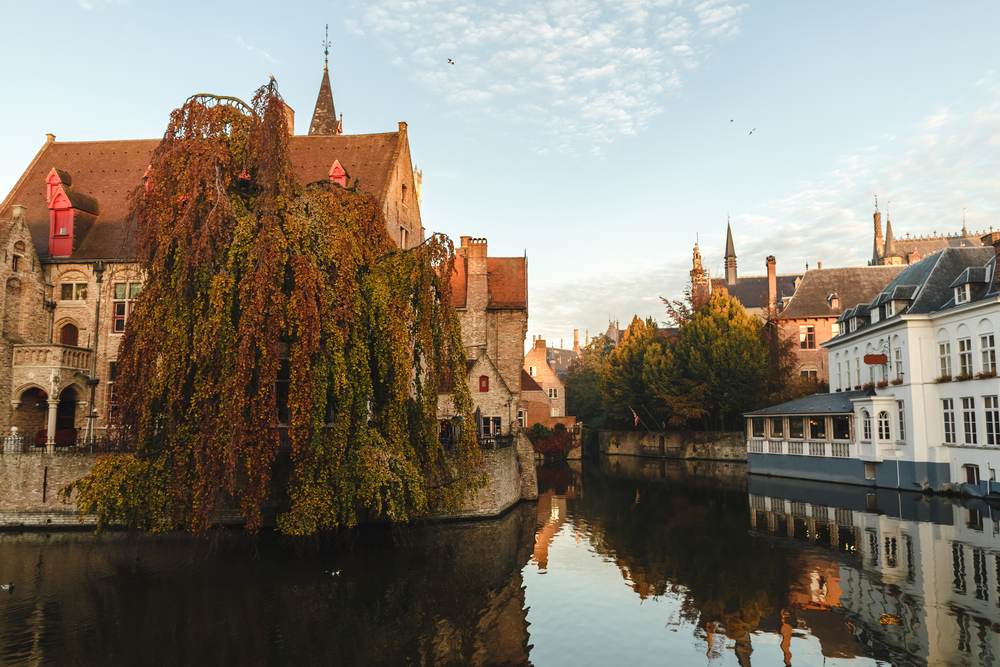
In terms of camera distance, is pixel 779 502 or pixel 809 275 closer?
pixel 779 502

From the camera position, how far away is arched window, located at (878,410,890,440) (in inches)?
1146

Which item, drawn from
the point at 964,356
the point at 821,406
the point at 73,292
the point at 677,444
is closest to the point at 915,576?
the point at 964,356

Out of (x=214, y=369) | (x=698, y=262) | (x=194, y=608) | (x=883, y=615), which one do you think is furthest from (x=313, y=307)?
(x=698, y=262)

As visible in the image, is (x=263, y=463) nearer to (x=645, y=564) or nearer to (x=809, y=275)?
(x=645, y=564)

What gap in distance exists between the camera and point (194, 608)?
12672 millimetres

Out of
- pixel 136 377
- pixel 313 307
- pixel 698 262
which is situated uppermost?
pixel 698 262

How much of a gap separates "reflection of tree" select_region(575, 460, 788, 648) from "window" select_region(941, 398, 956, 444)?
27.7 ft

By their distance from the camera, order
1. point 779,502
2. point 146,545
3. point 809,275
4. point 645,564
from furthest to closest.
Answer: point 809,275, point 779,502, point 146,545, point 645,564

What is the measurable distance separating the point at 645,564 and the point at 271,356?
34.1 feet

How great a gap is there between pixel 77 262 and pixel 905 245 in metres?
70.5

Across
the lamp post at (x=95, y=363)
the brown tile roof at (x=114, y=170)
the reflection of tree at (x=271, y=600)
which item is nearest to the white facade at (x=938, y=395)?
the reflection of tree at (x=271, y=600)

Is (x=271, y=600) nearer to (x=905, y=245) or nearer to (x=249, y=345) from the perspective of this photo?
(x=249, y=345)

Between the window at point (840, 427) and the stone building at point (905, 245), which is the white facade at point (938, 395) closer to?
the window at point (840, 427)

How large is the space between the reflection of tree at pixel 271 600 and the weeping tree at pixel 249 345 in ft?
4.42
